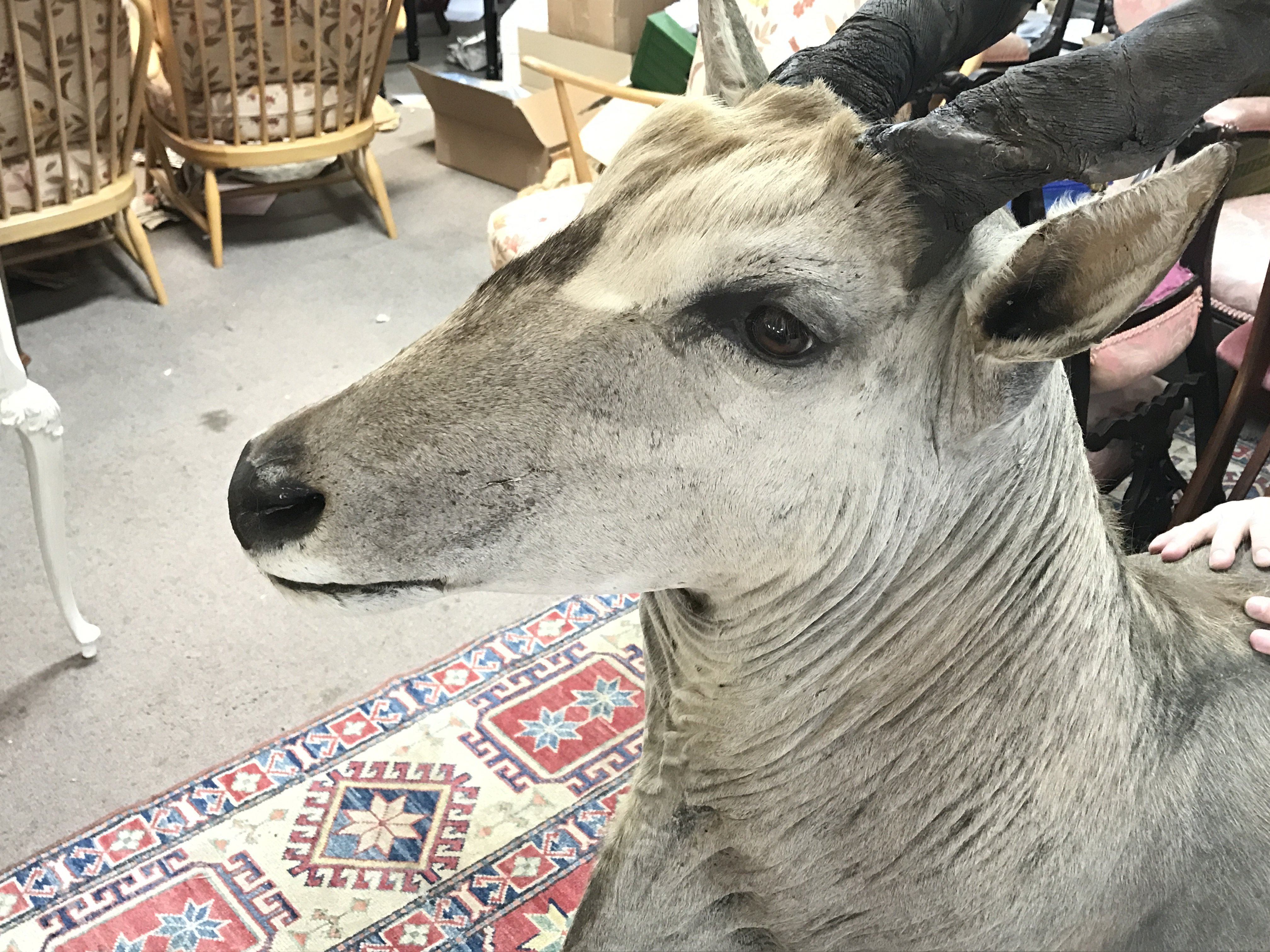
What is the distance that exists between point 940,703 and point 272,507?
2.13ft

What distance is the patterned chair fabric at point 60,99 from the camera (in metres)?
3.38

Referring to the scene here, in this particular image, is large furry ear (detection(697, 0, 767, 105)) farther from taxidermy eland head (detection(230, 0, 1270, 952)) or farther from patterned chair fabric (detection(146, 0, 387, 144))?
patterned chair fabric (detection(146, 0, 387, 144))

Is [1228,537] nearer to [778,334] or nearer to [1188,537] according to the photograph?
[1188,537]

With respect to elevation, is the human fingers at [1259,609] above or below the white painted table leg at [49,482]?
above

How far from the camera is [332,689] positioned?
247 centimetres

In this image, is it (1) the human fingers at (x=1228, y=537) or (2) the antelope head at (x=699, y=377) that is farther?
(1) the human fingers at (x=1228, y=537)

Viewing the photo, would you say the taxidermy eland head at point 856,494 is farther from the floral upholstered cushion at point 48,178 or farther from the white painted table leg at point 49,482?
the floral upholstered cushion at point 48,178

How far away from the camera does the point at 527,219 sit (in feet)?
10.5

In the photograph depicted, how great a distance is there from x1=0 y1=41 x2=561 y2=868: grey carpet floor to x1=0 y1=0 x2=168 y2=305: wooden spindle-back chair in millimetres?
457

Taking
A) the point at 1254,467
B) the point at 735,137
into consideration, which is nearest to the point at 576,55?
the point at 1254,467

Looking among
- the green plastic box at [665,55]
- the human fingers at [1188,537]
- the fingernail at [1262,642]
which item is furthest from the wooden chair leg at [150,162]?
the fingernail at [1262,642]

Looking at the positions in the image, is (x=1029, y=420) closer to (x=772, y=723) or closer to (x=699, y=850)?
(x=772, y=723)

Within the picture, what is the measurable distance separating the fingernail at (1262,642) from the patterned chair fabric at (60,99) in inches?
138

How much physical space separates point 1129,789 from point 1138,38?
0.70 meters
